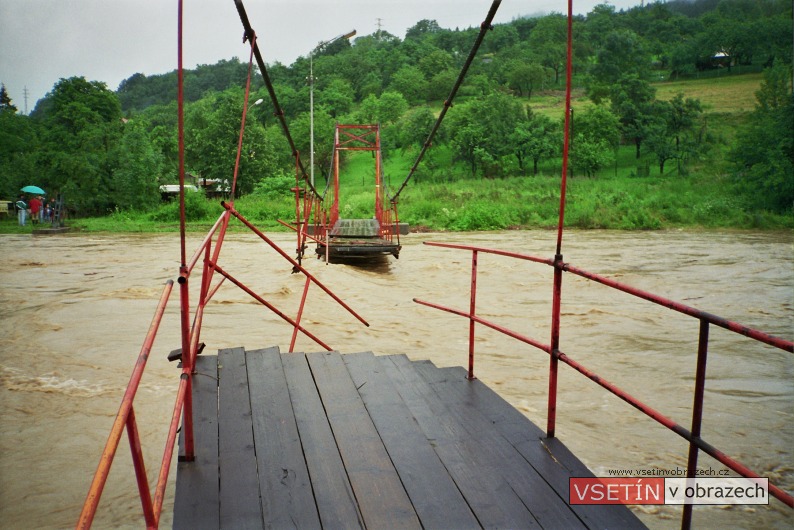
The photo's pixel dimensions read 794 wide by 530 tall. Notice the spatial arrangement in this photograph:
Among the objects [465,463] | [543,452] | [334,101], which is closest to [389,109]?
[334,101]

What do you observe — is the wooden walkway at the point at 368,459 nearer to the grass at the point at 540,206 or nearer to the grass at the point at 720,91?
the grass at the point at 540,206

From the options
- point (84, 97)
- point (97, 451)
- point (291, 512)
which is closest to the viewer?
point (291, 512)

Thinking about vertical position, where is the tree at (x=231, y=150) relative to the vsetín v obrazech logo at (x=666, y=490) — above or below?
above

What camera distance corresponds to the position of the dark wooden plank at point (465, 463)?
80.0 inches

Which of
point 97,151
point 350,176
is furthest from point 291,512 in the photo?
point 350,176

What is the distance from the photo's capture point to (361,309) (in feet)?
31.7

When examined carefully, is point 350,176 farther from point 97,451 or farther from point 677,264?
point 97,451

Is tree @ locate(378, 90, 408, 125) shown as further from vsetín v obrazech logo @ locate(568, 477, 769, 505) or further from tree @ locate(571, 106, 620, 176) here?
vsetín v obrazech logo @ locate(568, 477, 769, 505)

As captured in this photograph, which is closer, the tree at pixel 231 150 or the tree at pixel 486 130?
the tree at pixel 231 150

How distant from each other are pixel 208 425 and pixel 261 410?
11.0 inches

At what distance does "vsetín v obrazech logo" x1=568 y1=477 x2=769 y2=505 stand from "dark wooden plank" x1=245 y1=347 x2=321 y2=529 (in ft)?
3.06

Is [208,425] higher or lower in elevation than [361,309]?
higher

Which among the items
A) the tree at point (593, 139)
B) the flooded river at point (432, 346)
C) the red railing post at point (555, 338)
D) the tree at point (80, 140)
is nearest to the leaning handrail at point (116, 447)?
the red railing post at point (555, 338)

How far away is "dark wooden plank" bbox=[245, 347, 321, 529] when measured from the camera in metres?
2.02
